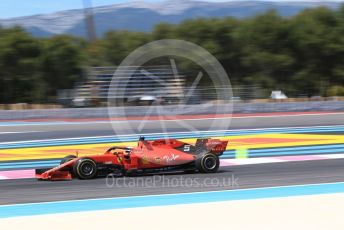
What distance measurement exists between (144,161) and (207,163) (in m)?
1.00

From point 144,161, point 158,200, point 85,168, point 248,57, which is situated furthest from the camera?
point 248,57

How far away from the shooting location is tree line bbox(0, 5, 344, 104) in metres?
36.5

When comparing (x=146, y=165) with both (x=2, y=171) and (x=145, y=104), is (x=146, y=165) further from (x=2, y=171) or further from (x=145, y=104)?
(x=145, y=104)

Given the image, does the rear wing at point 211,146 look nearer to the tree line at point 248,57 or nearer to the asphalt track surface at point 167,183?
the asphalt track surface at point 167,183

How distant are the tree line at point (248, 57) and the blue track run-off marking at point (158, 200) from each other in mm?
29366

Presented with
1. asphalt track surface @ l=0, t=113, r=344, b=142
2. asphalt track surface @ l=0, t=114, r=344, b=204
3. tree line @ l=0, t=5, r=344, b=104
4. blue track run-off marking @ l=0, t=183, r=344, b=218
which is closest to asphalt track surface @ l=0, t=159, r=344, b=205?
asphalt track surface @ l=0, t=114, r=344, b=204

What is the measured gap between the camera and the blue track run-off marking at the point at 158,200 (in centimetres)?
668

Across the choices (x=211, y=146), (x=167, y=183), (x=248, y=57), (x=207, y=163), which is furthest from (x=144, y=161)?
(x=248, y=57)

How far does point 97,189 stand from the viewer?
319 inches

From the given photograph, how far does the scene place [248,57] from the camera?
3841 centimetres

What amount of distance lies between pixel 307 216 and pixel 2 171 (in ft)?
21.7

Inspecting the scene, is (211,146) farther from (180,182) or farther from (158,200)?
(158,200)

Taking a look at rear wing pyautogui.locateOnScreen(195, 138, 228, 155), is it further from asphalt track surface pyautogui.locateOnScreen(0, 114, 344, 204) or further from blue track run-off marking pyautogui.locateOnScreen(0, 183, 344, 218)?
blue track run-off marking pyautogui.locateOnScreen(0, 183, 344, 218)

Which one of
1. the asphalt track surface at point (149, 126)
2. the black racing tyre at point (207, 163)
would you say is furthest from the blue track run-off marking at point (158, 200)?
the asphalt track surface at point (149, 126)
